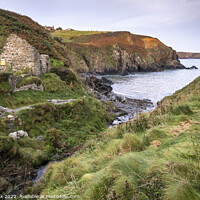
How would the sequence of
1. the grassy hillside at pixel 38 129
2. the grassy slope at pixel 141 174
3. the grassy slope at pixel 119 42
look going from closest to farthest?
the grassy slope at pixel 141 174, the grassy hillside at pixel 38 129, the grassy slope at pixel 119 42

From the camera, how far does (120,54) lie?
7925 centimetres

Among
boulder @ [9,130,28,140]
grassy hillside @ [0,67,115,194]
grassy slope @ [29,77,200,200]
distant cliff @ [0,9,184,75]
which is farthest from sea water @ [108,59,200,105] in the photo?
grassy slope @ [29,77,200,200]

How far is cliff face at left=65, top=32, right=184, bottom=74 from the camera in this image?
7219 centimetres

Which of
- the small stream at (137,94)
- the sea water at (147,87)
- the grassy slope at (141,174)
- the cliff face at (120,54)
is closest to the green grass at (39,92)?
the small stream at (137,94)

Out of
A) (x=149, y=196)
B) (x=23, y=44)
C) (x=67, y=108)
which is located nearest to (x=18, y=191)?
(x=149, y=196)

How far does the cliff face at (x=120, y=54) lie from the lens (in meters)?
72.2

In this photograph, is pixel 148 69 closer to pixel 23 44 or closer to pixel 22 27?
pixel 22 27

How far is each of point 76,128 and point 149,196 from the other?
8.66 meters

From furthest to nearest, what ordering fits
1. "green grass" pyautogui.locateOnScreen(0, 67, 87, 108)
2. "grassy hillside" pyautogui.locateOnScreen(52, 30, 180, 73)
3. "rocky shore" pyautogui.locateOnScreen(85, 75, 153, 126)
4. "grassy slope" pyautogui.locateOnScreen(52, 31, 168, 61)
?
"grassy slope" pyautogui.locateOnScreen(52, 31, 168, 61)
"grassy hillside" pyautogui.locateOnScreen(52, 30, 180, 73)
"rocky shore" pyautogui.locateOnScreen(85, 75, 153, 126)
"green grass" pyautogui.locateOnScreen(0, 67, 87, 108)

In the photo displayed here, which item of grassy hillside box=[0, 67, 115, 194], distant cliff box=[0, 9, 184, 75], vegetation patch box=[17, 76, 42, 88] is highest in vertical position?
distant cliff box=[0, 9, 184, 75]

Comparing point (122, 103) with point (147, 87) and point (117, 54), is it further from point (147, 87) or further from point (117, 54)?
point (117, 54)

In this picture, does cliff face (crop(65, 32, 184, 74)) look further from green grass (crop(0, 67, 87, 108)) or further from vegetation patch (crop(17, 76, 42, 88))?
vegetation patch (crop(17, 76, 42, 88))

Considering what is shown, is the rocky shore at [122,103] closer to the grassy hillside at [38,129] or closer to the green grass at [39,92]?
the grassy hillside at [38,129]

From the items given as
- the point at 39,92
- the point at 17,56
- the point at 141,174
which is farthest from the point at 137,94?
the point at 141,174
